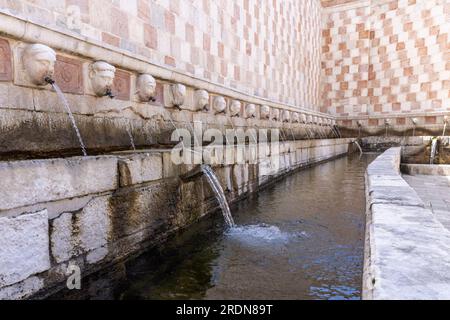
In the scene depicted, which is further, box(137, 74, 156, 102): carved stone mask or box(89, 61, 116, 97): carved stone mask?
box(137, 74, 156, 102): carved stone mask

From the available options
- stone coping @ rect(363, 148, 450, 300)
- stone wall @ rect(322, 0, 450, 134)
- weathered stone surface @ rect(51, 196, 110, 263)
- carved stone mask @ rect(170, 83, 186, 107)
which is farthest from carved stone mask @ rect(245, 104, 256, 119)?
stone wall @ rect(322, 0, 450, 134)

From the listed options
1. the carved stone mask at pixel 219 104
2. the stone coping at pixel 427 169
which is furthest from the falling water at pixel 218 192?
the stone coping at pixel 427 169

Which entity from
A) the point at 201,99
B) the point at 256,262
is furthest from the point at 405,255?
the point at 201,99

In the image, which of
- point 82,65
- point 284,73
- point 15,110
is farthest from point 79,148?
point 284,73

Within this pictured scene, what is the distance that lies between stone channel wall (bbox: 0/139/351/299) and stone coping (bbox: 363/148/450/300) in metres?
1.54

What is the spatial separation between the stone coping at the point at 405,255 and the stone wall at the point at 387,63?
10731 mm

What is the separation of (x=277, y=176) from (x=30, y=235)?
4.49 meters

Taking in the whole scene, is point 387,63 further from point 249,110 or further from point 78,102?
point 78,102

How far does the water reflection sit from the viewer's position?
1.82 m

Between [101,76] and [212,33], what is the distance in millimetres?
3111

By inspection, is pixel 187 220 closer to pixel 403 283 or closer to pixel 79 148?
pixel 79 148

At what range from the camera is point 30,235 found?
1591 mm

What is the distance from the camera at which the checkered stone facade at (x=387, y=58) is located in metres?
10.7

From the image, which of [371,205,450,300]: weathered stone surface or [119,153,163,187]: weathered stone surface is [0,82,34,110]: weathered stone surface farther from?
[371,205,450,300]: weathered stone surface
